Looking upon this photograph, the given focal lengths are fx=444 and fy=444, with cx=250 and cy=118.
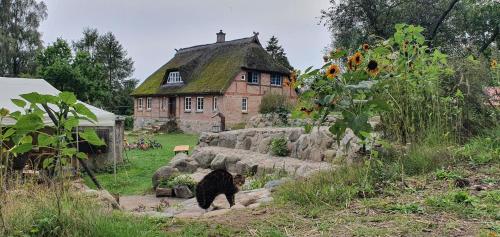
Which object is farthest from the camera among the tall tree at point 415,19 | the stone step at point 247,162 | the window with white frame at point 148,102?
the window with white frame at point 148,102

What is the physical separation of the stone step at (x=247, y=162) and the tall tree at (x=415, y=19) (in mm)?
10945

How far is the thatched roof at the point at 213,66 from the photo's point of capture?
98.2ft

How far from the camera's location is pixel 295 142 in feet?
30.9

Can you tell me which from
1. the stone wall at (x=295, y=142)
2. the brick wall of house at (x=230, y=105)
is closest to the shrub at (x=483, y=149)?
the stone wall at (x=295, y=142)

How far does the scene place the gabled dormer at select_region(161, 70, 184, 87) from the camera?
33438 mm

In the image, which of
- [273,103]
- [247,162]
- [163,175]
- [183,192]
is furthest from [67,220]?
[273,103]

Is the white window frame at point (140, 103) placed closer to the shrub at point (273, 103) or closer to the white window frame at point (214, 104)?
the white window frame at point (214, 104)

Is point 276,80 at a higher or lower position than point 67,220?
higher

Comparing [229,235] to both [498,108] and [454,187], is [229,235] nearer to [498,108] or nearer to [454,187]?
[454,187]

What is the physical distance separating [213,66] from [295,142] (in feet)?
77.2

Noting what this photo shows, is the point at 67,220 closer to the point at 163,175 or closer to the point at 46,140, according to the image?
the point at 46,140

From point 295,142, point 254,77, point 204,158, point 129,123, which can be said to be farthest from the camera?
point 129,123

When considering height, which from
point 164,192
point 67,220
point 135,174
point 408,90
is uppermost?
point 408,90

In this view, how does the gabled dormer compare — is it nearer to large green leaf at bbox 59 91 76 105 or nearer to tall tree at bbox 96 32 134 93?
tall tree at bbox 96 32 134 93
